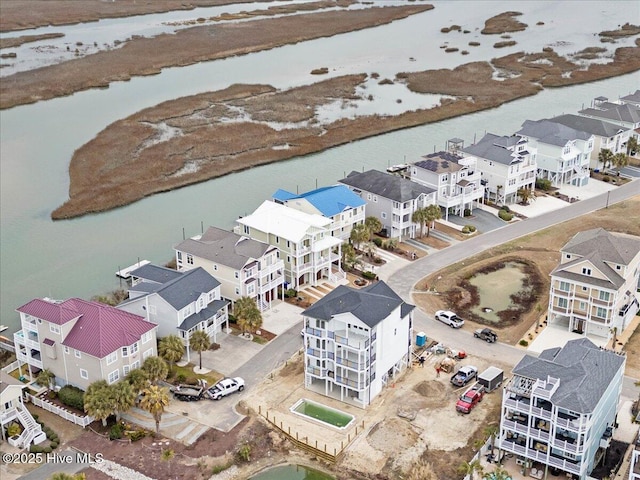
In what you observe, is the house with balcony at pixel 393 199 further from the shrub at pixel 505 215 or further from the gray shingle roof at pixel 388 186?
the shrub at pixel 505 215

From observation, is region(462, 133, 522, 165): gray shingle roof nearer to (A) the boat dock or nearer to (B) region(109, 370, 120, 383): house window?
(A) the boat dock

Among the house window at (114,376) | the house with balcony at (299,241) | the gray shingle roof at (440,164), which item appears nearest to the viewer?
the house window at (114,376)

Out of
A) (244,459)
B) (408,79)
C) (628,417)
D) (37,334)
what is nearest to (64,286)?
(37,334)

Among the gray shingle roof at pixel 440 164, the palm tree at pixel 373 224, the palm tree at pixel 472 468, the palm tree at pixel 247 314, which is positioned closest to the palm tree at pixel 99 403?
the palm tree at pixel 247 314

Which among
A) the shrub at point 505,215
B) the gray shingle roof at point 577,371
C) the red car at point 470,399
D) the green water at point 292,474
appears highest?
the gray shingle roof at point 577,371

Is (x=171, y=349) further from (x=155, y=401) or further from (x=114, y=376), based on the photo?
(x=155, y=401)
